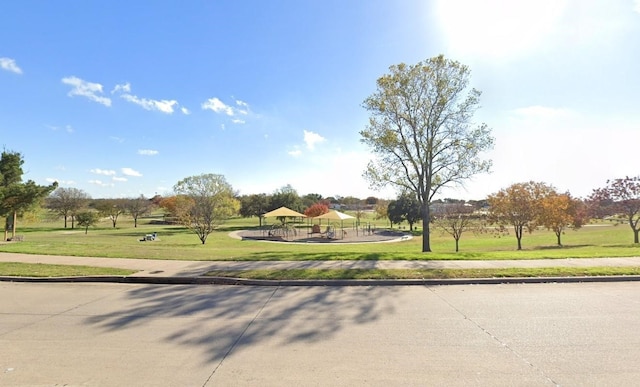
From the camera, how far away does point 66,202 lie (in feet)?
229

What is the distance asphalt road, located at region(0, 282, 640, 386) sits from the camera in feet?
13.2

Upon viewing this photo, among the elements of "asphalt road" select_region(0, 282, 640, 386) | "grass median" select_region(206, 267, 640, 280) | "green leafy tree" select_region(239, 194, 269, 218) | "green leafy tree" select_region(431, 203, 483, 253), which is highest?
"green leafy tree" select_region(239, 194, 269, 218)

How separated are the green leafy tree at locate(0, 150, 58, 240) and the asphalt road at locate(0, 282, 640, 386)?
23987 mm

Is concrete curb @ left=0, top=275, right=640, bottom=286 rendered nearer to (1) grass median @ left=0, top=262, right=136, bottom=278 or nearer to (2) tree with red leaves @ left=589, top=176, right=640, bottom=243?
(1) grass median @ left=0, top=262, right=136, bottom=278

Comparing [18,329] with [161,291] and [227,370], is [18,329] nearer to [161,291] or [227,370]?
[161,291]

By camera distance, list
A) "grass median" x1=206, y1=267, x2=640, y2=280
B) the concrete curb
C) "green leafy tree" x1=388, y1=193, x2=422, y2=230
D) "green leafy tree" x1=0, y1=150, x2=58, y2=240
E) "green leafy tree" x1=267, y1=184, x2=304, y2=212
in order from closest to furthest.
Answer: the concrete curb < "grass median" x1=206, y1=267, x2=640, y2=280 < "green leafy tree" x1=0, y1=150, x2=58, y2=240 < "green leafy tree" x1=388, y1=193, x2=422, y2=230 < "green leafy tree" x1=267, y1=184, x2=304, y2=212

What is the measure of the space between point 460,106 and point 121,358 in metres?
19.8

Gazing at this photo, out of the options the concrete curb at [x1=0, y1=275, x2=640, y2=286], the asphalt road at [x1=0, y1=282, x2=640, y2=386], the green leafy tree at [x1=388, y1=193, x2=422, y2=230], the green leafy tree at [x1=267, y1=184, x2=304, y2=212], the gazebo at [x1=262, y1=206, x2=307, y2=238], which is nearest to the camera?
the asphalt road at [x1=0, y1=282, x2=640, y2=386]

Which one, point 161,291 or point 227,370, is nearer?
point 227,370

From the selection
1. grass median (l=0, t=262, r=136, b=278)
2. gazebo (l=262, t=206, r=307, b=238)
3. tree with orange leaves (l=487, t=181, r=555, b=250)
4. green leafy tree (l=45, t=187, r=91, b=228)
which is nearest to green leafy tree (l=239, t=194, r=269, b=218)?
gazebo (l=262, t=206, r=307, b=238)

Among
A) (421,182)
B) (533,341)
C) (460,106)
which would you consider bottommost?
(533,341)

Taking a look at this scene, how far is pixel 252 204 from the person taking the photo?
7538 centimetres

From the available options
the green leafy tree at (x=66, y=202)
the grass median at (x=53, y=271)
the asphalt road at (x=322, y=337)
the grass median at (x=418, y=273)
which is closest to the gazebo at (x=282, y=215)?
the grass median at (x=53, y=271)

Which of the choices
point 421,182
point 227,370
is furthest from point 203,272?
point 421,182
